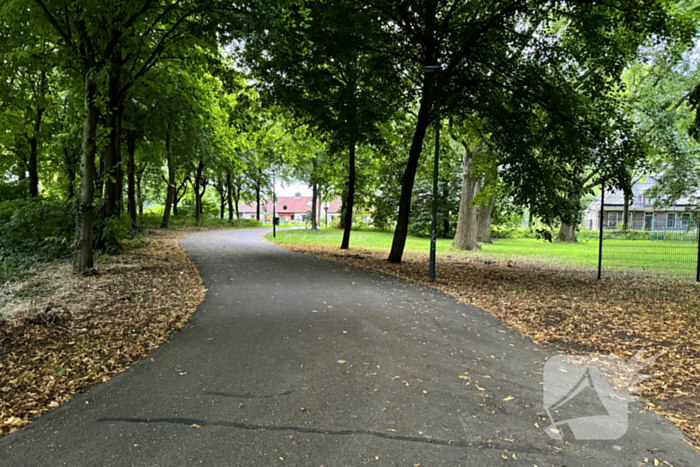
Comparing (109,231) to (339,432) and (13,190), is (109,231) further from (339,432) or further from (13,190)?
(13,190)

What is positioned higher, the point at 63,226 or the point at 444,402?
the point at 63,226

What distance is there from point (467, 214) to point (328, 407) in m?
18.2

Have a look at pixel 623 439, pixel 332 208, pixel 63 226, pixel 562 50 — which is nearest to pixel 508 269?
pixel 562 50

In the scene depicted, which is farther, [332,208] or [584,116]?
[332,208]

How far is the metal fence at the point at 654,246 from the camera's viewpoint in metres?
10.4

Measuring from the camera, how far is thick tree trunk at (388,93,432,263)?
12117 millimetres

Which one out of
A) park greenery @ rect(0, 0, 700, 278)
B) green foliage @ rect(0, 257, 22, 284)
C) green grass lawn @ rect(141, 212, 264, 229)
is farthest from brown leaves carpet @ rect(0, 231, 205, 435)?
green grass lawn @ rect(141, 212, 264, 229)

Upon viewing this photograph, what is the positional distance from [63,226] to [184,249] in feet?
15.9

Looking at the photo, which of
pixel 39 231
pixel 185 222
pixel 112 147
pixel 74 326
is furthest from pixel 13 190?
pixel 74 326

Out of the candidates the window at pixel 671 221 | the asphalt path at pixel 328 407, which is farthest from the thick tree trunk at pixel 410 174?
the window at pixel 671 221

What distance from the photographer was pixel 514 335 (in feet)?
18.7

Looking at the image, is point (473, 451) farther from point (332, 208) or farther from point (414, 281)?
point (332, 208)

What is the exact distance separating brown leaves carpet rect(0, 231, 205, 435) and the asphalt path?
32 cm

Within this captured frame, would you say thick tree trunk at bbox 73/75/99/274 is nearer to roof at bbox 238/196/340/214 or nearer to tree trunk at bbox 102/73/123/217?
tree trunk at bbox 102/73/123/217
